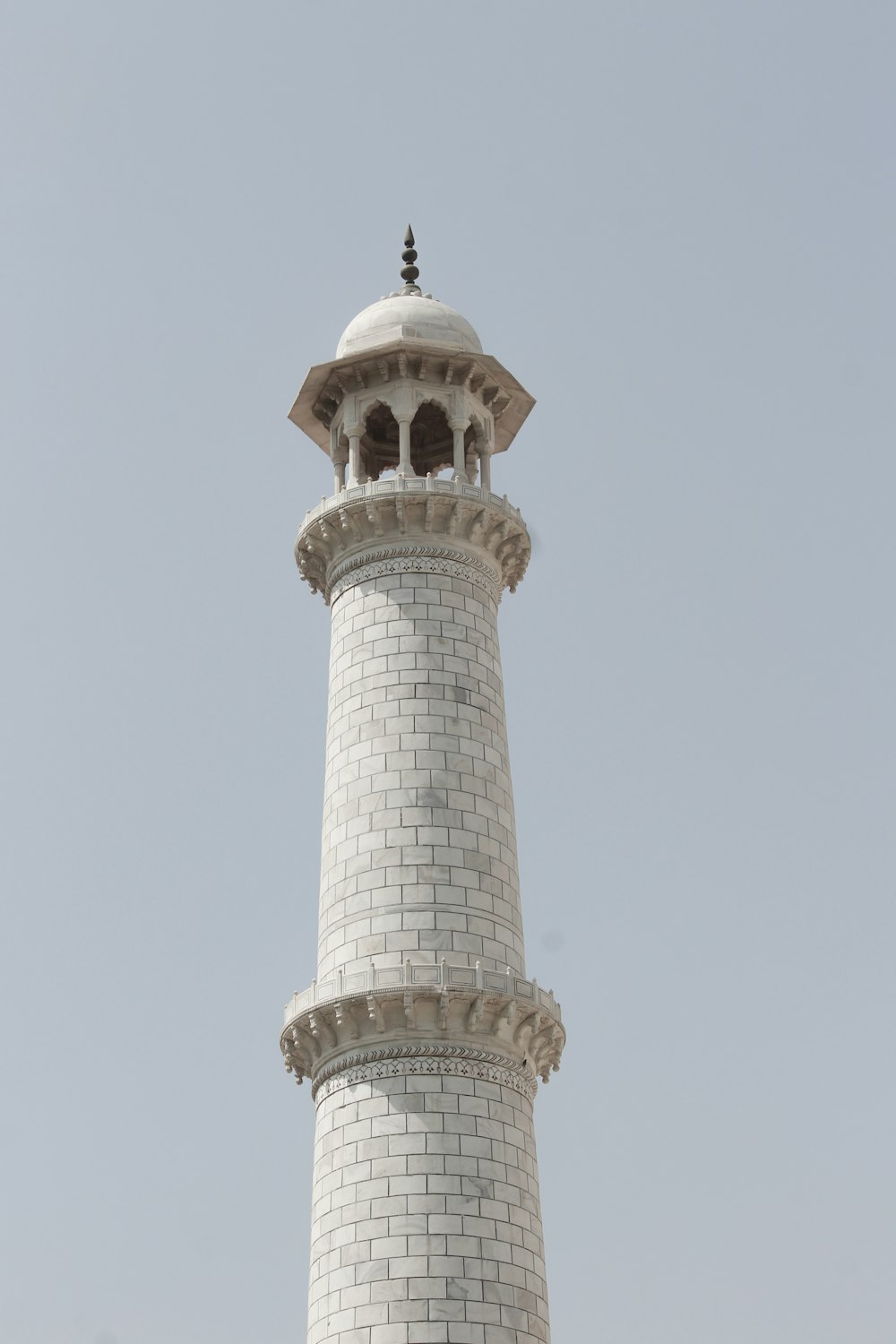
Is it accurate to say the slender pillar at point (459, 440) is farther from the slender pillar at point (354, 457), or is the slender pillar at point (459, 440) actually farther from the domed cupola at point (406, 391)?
the slender pillar at point (354, 457)

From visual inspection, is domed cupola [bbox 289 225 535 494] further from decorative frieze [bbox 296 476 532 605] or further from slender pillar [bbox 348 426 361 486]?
decorative frieze [bbox 296 476 532 605]

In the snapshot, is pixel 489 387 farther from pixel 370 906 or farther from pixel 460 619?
pixel 370 906

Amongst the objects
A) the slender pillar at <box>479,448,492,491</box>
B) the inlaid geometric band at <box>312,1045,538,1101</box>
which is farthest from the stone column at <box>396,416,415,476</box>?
the inlaid geometric band at <box>312,1045,538,1101</box>

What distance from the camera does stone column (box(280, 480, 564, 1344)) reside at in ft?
78.4

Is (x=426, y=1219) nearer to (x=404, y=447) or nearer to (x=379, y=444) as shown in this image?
(x=404, y=447)

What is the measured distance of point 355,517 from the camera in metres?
30.1

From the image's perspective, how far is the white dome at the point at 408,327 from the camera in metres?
31.8

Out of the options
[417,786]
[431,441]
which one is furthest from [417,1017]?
[431,441]

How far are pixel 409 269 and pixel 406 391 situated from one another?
4315 millimetres

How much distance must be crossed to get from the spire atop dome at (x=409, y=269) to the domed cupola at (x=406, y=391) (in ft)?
0.52

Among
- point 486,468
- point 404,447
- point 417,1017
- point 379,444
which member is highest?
point 379,444

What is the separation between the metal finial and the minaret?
1.38m

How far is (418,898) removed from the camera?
26.3 meters

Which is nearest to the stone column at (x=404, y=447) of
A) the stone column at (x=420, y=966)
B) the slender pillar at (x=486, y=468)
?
the stone column at (x=420, y=966)
